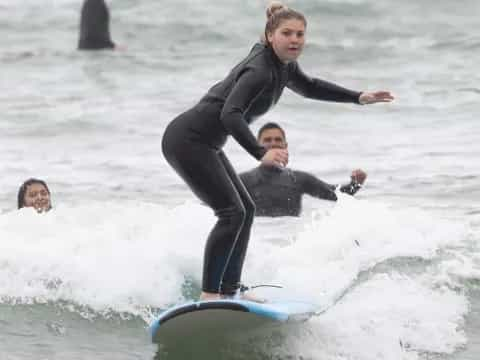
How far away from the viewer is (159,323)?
624cm

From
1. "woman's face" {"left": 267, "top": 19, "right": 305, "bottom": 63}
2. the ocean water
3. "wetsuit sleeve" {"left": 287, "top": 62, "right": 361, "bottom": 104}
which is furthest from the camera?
the ocean water

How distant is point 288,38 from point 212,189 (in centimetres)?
88

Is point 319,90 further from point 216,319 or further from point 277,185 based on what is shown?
point 277,185

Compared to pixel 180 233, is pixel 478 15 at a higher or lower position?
lower

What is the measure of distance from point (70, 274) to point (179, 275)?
2.41 ft

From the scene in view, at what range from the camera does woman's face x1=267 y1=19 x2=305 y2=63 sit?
240 inches

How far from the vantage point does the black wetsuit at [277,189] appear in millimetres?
9781

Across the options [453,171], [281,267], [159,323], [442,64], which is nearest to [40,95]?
[442,64]

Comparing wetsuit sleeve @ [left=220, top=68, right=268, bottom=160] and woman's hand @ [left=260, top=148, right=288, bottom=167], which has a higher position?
wetsuit sleeve @ [left=220, top=68, right=268, bottom=160]

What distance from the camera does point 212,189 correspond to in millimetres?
6164

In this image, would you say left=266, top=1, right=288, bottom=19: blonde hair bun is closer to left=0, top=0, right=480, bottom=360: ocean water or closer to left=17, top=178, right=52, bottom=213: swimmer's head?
left=0, top=0, right=480, bottom=360: ocean water

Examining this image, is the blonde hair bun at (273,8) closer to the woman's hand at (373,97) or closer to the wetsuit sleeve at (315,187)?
the woman's hand at (373,97)

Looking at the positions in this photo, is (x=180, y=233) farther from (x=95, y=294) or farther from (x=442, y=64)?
(x=442, y=64)

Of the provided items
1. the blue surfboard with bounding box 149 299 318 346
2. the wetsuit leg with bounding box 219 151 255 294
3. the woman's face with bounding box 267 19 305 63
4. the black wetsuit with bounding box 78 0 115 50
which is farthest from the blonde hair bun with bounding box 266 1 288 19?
the black wetsuit with bounding box 78 0 115 50
